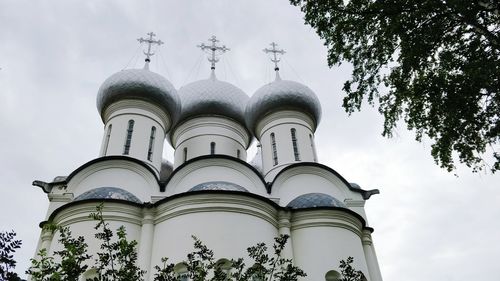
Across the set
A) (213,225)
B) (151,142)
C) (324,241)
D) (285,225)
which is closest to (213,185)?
(213,225)

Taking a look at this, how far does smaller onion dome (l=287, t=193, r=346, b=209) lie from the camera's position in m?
10.4

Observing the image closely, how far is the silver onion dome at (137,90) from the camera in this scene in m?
13.1

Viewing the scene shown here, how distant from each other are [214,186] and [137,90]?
4841 millimetres

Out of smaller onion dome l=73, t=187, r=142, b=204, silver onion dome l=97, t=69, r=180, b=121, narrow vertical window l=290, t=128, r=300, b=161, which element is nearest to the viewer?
smaller onion dome l=73, t=187, r=142, b=204

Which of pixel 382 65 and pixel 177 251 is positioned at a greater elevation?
pixel 382 65

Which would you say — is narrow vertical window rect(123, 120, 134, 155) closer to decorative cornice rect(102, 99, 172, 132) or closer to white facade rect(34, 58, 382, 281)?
white facade rect(34, 58, 382, 281)

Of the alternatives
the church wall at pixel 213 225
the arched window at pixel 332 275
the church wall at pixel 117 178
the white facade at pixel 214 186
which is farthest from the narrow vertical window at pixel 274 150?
the arched window at pixel 332 275

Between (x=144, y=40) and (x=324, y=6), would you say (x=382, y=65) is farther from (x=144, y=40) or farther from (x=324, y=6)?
(x=144, y=40)

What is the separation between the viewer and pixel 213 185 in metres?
10.0

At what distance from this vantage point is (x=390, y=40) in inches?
251

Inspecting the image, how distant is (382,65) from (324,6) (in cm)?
130

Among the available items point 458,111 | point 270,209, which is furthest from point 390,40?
point 270,209

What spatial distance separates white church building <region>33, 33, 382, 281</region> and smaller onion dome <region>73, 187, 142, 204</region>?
0.09 feet

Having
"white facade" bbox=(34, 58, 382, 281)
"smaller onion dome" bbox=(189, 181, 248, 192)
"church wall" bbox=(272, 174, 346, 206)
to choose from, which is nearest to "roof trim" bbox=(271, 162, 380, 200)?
"white facade" bbox=(34, 58, 382, 281)
